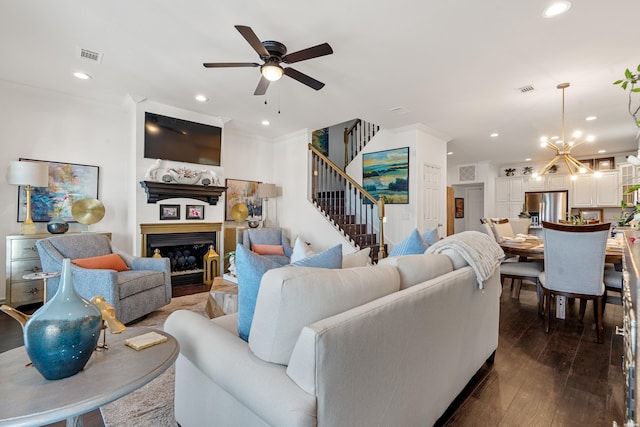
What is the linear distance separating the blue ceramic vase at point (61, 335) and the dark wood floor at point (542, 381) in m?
1.03

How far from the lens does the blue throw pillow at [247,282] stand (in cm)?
124

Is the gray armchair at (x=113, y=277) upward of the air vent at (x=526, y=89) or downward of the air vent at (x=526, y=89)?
downward

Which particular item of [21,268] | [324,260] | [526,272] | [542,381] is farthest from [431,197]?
[21,268]

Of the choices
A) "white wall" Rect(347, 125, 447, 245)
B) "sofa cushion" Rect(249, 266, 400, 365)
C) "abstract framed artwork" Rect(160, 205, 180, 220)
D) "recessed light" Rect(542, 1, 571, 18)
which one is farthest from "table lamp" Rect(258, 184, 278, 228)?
"sofa cushion" Rect(249, 266, 400, 365)

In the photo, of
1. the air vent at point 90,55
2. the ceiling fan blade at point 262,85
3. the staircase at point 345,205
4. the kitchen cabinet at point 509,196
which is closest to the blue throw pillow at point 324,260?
the ceiling fan blade at point 262,85

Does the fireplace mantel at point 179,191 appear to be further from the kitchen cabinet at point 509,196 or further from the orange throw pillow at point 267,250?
the kitchen cabinet at point 509,196

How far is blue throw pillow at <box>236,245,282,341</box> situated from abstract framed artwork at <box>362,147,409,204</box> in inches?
173

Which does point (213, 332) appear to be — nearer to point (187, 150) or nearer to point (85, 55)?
point (85, 55)

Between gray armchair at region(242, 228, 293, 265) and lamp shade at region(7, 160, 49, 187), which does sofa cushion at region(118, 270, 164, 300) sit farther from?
gray armchair at region(242, 228, 293, 265)

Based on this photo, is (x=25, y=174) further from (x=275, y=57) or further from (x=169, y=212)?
(x=275, y=57)

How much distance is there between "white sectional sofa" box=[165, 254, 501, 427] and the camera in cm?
94

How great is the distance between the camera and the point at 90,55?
307 cm

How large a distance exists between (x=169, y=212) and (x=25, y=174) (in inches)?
63.9

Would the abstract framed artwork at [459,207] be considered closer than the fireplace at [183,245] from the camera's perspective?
No
